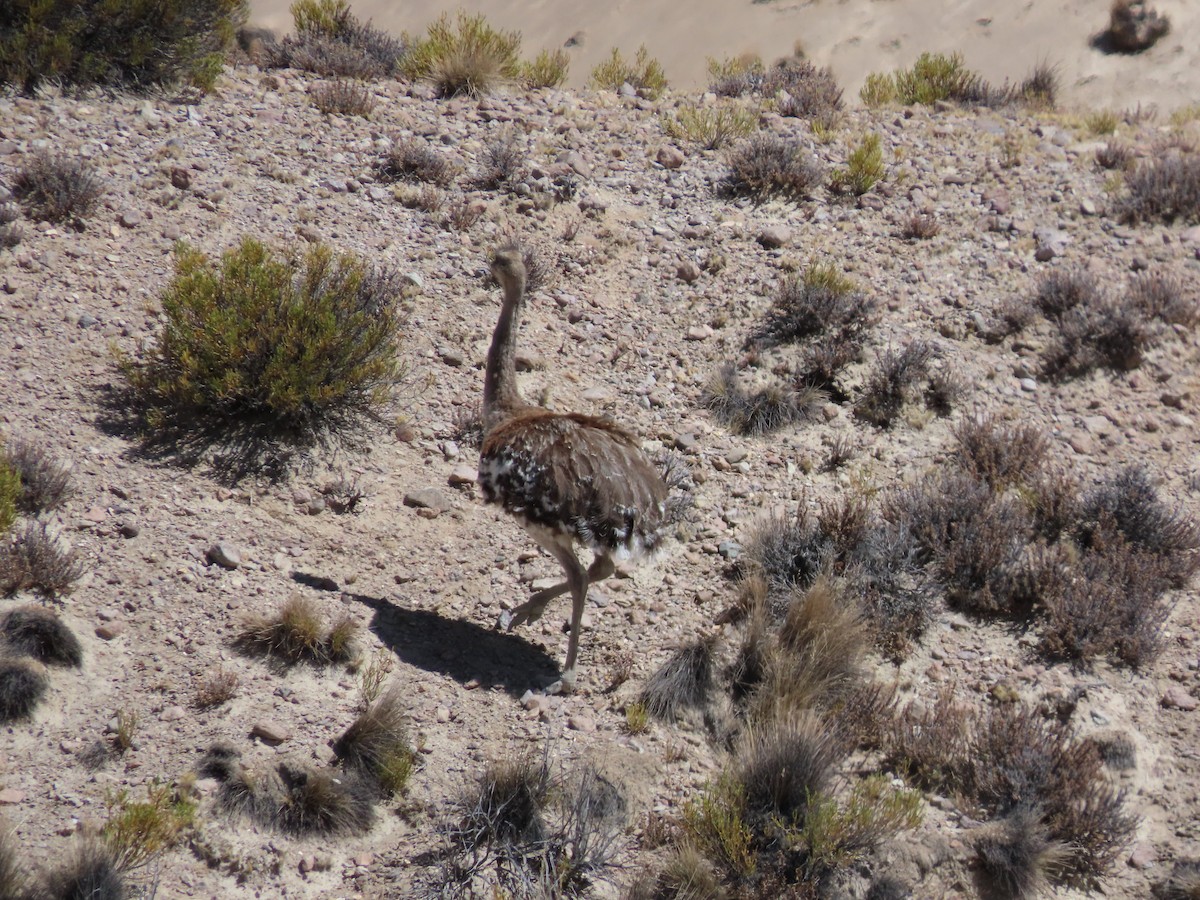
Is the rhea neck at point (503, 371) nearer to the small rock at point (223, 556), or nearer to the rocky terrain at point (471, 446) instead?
the rocky terrain at point (471, 446)

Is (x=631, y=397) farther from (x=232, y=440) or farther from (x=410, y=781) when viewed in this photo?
(x=410, y=781)

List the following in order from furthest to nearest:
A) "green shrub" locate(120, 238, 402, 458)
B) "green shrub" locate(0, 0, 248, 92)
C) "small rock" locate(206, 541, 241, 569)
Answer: "green shrub" locate(0, 0, 248, 92), "green shrub" locate(120, 238, 402, 458), "small rock" locate(206, 541, 241, 569)

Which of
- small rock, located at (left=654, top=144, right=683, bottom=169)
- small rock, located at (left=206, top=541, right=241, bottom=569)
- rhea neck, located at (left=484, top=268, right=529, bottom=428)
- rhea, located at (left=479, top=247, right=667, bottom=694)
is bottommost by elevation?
small rock, located at (left=206, top=541, right=241, bottom=569)

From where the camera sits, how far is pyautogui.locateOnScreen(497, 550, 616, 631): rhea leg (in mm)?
6801

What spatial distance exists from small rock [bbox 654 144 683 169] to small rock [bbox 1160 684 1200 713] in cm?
703

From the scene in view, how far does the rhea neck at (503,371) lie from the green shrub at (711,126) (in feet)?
18.3

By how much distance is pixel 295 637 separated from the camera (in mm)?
6488

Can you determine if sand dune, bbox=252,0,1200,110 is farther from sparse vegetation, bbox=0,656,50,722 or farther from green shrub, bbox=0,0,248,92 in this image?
sparse vegetation, bbox=0,656,50,722

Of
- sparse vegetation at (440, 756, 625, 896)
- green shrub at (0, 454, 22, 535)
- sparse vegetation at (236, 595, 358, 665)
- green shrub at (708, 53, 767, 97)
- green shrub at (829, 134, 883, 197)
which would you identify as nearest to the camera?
sparse vegetation at (440, 756, 625, 896)

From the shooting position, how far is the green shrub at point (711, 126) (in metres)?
12.4

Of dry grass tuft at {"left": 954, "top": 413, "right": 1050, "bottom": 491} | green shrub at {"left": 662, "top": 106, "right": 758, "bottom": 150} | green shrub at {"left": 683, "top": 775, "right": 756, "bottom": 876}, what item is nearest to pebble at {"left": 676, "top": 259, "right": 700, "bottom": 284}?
green shrub at {"left": 662, "top": 106, "right": 758, "bottom": 150}

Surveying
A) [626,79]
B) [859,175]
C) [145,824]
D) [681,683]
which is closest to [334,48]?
[626,79]

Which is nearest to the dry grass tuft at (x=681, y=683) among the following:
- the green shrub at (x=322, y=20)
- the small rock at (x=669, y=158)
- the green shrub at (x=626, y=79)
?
the small rock at (x=669, y=158)

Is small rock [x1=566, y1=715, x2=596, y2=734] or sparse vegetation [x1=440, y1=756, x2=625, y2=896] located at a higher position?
small rock [x1=566, y1=715, x2=596, y2=734]
